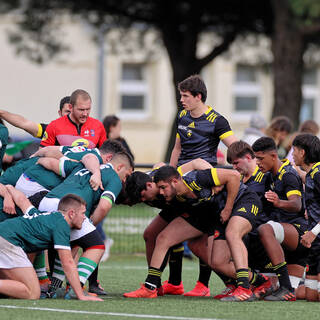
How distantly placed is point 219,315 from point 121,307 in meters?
0.84

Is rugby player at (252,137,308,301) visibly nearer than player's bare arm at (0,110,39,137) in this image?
Yes

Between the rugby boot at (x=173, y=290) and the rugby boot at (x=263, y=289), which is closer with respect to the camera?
the rugby boot at (x=263, y=289)

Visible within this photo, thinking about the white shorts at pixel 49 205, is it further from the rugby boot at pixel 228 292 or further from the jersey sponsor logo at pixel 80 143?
the rugby boot at pixel 228 292

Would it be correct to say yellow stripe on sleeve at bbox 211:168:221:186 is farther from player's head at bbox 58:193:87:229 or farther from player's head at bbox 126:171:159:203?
player's head at bbox 58:193:87:229

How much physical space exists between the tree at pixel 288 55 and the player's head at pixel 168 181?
34.4ft

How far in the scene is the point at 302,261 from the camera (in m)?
9.56

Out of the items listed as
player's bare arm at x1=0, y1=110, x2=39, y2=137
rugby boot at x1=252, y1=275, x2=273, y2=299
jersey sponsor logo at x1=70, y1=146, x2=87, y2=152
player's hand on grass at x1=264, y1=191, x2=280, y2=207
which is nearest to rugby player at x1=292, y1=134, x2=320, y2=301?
player's hand on grass at x1=264, y1=191, x2=280, y2=207

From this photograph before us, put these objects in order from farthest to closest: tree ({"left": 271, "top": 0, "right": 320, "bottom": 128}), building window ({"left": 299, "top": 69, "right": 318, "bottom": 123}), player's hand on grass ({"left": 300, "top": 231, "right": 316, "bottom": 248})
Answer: building window ({"left": 299, "top": 69, "right": 318, "bottom": 123}), tree ({"left": 271, "top": 0, "right": 320, "bottom": 128}), player's hand on grass ({"left": 300, "top": 231, "right": 316, "bottom": 248})

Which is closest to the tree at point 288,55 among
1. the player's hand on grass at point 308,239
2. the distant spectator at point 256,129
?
the distant spectator at point 256,129

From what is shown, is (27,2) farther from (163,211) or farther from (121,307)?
(121,307)

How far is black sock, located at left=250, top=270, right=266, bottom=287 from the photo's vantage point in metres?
9.18

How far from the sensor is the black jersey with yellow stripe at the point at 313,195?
8.69 metres

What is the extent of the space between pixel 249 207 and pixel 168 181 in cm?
85

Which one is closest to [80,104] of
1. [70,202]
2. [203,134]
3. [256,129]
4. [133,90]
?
[203,134]
